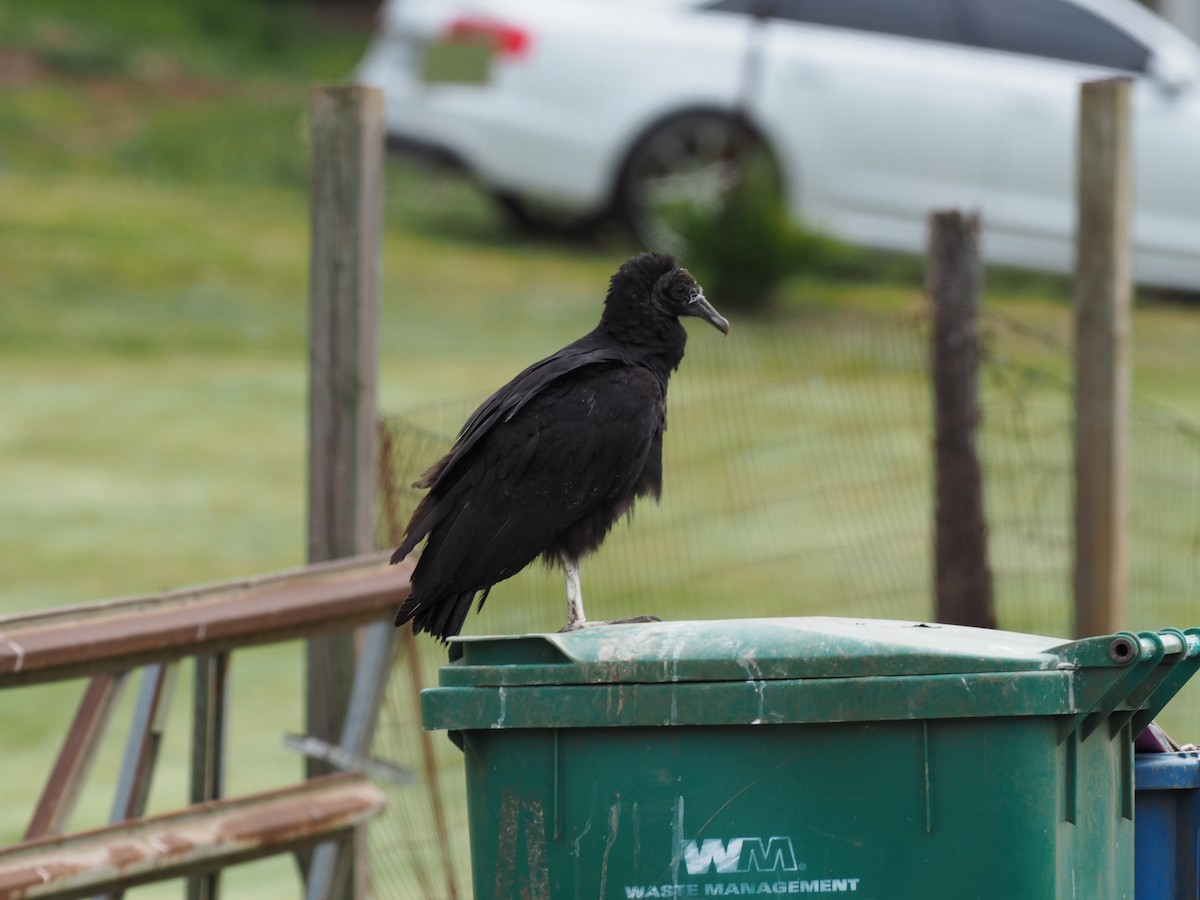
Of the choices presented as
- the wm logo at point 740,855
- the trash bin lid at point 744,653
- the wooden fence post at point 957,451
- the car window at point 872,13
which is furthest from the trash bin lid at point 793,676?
the car window at point 872,13

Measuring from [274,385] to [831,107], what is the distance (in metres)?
3.70

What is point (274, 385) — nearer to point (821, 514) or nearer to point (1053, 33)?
point (821, 514)

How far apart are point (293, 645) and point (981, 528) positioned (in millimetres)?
2889

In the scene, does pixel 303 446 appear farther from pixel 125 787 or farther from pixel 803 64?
pixel 125 787

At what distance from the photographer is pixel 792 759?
2729 mm

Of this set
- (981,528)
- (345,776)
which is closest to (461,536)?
(345,776)

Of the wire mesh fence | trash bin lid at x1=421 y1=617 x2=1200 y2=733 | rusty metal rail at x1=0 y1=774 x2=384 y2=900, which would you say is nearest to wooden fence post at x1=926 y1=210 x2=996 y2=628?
the wire mesh fence

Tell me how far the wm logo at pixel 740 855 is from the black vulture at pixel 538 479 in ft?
2.54

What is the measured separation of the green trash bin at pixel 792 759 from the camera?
2.69 m

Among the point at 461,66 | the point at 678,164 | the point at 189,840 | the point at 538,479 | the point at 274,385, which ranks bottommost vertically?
the point at 189,840

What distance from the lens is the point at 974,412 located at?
16.1 feet

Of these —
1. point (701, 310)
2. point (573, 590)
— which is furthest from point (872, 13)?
point (573, 590)

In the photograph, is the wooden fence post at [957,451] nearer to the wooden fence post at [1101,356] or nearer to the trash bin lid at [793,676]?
the wooden fence post at [1101,356]

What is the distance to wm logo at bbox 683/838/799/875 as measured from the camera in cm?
271
